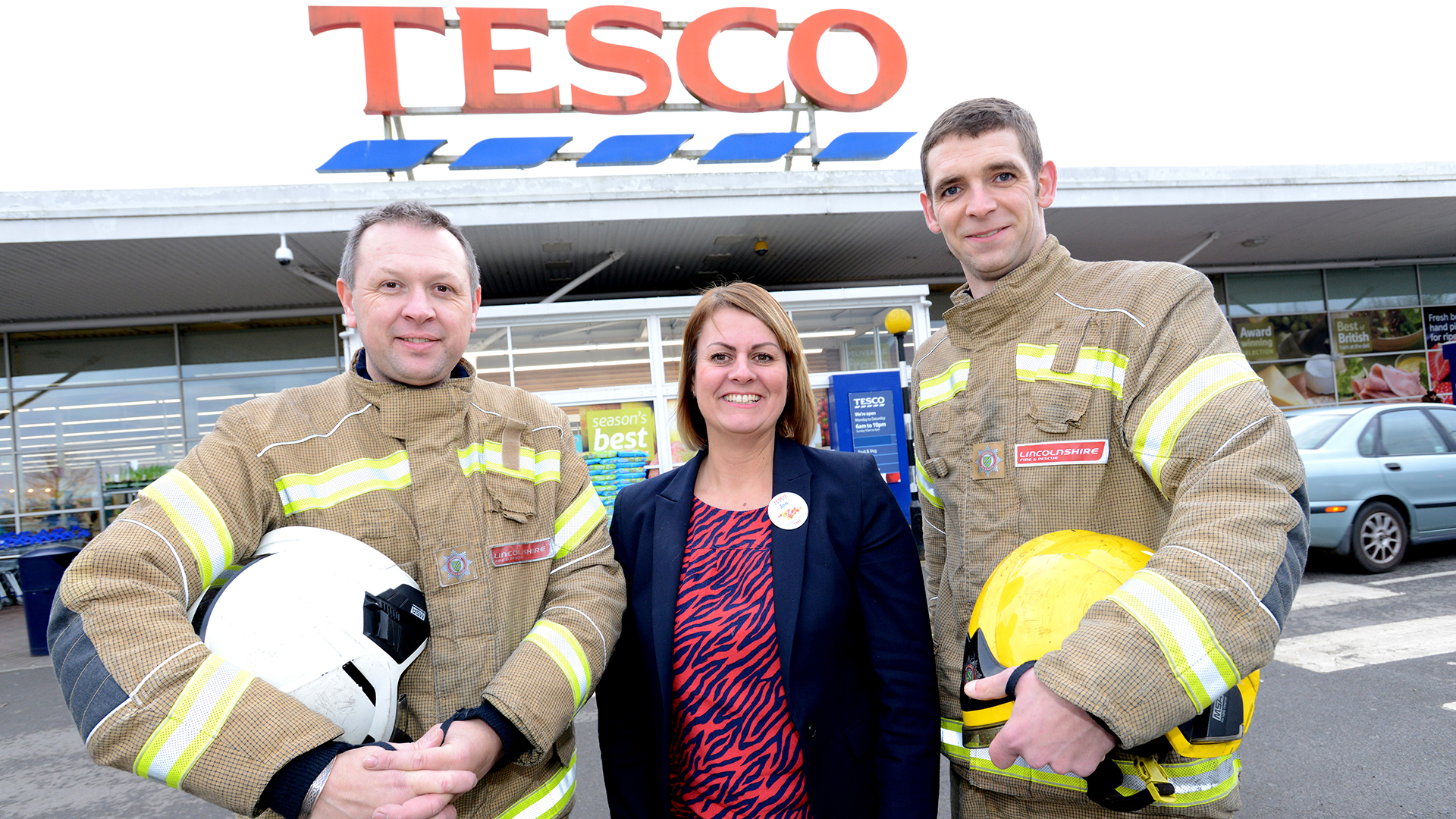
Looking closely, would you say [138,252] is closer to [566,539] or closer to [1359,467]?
[566,539]

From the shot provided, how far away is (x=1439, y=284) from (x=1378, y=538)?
47.8 ft

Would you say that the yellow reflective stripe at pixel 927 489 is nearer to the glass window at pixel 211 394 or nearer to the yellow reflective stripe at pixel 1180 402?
the yellow reflective stripe at pixel 1180 402

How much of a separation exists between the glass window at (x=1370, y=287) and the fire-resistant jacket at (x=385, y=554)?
66.1ft

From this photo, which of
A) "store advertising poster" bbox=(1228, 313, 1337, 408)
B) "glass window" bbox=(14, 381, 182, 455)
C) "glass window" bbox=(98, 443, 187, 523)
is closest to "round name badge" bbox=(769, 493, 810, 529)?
"glass window" bbox=(98, 443, 187, 523)

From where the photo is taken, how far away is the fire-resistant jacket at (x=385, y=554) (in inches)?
50.0

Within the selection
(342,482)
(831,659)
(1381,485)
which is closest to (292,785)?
(342,482)

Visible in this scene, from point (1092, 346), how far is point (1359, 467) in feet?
24.8

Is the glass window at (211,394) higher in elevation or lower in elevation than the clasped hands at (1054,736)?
higher

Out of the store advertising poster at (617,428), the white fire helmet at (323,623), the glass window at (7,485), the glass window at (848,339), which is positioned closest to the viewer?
the white fire helmet at (323,623)

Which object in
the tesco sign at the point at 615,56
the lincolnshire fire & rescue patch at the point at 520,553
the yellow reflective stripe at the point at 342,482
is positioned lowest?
the lincolnshire fire & rescue patch at the point at 520,553

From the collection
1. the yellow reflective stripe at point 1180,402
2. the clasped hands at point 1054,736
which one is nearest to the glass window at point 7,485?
the clasped hands at point 1054,736

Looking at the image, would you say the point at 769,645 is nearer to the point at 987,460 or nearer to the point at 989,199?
the point at 987,460

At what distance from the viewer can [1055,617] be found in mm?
1351

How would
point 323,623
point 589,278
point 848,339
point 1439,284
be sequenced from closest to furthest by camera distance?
point 323,623 < point 848,339 < point 589,278 < point 1439,284
